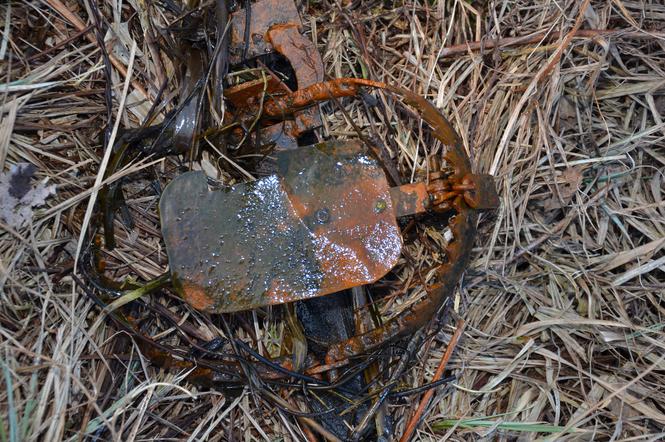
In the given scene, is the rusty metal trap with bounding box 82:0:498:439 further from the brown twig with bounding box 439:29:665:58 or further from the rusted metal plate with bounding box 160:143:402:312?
the brown twig with bounding box 439:29:665:58

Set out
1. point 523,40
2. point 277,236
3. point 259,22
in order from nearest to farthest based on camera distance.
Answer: point 277,236
point 259,22
point 523,40

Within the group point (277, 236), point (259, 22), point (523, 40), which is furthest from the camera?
point (523, 40)

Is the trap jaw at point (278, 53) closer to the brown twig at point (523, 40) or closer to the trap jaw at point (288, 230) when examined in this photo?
the trap jaw at point (288, 230)

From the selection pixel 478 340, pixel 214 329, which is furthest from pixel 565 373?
pixel 214 329

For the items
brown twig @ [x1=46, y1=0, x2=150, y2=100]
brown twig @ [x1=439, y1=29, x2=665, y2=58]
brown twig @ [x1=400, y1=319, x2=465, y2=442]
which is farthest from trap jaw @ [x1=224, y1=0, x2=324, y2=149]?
brown twig @ [x1=400, y1=319, x2=465, y2=442]

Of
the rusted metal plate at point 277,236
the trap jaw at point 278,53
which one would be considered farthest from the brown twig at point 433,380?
the trap jaw at point 278,53

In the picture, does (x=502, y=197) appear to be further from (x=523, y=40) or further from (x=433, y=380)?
(x=433, y=380)

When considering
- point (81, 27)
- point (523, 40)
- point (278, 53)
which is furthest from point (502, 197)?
point (81, 27)

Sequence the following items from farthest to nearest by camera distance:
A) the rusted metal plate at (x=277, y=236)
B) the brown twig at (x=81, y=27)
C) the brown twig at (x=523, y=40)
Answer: the brown twig at (x=523, y=40) < the brown twig at (x=81, y=27) < the rusted metal plate at (x=277, y=236)
